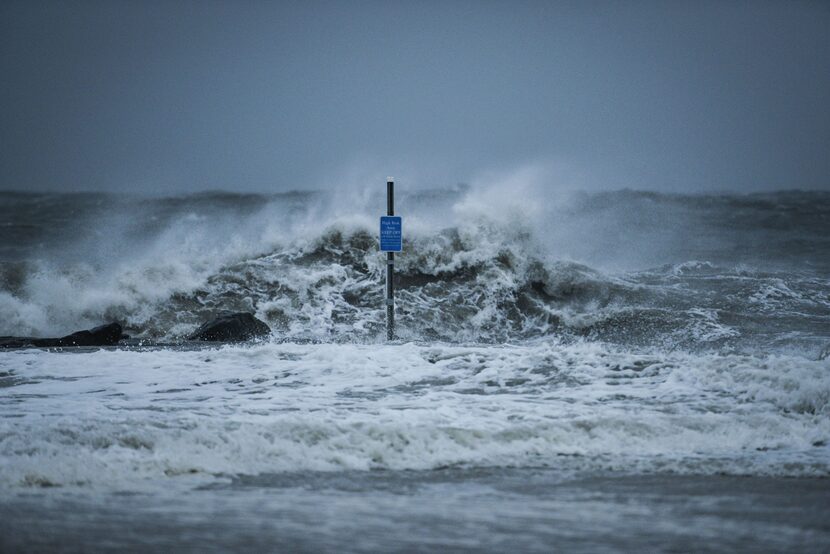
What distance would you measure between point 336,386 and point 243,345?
9.61 ft

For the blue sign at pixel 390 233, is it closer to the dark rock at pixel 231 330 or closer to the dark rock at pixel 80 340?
the dark rock at pixel 231 330

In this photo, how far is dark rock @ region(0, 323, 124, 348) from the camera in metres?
10.6

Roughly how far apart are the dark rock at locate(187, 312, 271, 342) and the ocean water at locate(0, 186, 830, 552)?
37 centimetres

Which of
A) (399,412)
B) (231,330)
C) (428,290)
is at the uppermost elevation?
(428,290)

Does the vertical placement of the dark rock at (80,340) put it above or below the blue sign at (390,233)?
below

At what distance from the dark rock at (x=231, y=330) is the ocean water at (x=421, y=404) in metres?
0.37

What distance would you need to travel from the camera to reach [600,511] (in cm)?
437

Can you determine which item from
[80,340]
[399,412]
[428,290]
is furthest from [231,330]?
[399,412]

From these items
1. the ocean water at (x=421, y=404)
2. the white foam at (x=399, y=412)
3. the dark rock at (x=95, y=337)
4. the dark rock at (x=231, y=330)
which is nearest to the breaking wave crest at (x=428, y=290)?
the ocean water at (x=421, y=404)

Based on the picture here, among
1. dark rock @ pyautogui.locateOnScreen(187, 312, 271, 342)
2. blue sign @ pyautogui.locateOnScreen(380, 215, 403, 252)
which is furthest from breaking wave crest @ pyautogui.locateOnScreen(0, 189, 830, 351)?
blue sign @ pyautogui.locateOnScreen(380, 215, 403, 252)

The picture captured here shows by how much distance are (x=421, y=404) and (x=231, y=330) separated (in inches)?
196

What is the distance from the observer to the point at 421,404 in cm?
686

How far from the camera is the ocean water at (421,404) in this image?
4195 millimetres

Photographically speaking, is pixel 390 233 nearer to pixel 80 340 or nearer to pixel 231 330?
pixel 231 330
